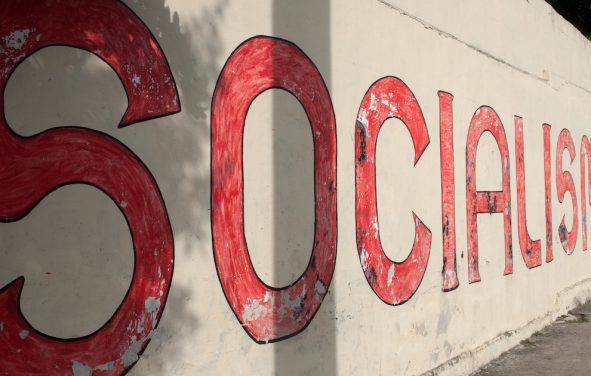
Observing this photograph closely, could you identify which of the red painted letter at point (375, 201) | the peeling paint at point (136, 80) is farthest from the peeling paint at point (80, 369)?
the red painted letter at point (375, 201)

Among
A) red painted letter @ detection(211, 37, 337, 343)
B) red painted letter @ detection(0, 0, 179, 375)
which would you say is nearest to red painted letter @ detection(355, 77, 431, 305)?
red painted letter @ detection(211, 37, 337, 343)

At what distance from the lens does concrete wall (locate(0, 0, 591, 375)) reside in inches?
107

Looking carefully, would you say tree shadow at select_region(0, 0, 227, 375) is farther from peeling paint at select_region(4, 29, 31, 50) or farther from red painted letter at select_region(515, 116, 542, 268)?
red painted letter at select_region(515, 116, 542, 268)

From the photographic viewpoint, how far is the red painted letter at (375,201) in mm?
4555

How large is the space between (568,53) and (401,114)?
519 centimetres

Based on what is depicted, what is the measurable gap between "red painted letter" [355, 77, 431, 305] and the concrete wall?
0.04m

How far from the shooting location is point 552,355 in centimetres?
650

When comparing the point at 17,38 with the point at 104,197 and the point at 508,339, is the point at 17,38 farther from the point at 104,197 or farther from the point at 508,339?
the point at 508,339

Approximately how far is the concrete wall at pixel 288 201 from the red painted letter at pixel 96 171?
2cm

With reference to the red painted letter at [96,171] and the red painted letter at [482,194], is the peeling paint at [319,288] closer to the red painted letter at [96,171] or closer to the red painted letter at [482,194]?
the red painted letter at [96,171]

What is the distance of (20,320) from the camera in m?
2.56

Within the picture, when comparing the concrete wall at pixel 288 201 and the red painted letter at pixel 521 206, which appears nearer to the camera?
the concrete wall at pixel 288 201

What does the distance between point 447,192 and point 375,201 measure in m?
1.19

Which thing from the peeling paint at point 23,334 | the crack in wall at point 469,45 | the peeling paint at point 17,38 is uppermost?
the crack in wall at point 469,45
